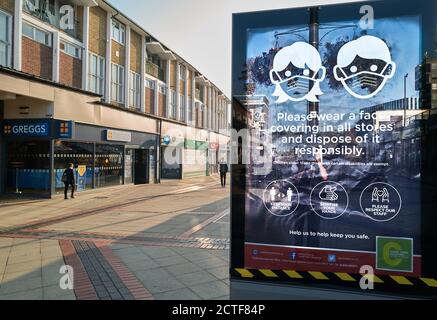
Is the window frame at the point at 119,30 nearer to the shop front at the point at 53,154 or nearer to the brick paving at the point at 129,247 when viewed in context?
the shop front at the point at 53,154

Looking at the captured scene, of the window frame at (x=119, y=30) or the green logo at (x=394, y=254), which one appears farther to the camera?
the window frame at (x=119, y=30)

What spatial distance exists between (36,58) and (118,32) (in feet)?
28.4

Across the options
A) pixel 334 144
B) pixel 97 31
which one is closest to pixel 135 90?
pixel 97 31

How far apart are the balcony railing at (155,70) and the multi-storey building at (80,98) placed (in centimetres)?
7

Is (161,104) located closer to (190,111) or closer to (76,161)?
(190,111)

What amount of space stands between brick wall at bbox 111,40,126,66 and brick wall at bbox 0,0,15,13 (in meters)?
8.27

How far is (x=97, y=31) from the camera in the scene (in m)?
22.0

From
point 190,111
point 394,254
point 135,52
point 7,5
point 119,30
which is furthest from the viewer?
point 190,111

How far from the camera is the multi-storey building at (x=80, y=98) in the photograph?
16219mm

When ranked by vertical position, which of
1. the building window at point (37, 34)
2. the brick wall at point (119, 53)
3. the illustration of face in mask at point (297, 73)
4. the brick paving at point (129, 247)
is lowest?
the brick paving at point (129, 247)

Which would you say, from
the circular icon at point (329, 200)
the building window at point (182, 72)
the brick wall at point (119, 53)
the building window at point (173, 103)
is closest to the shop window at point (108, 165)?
the brick wall at point (119, 53)

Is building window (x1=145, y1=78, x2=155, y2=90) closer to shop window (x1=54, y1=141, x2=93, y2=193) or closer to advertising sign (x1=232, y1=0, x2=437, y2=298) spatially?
shop window (x1=54, y1=141, x2=93, y2=193)
